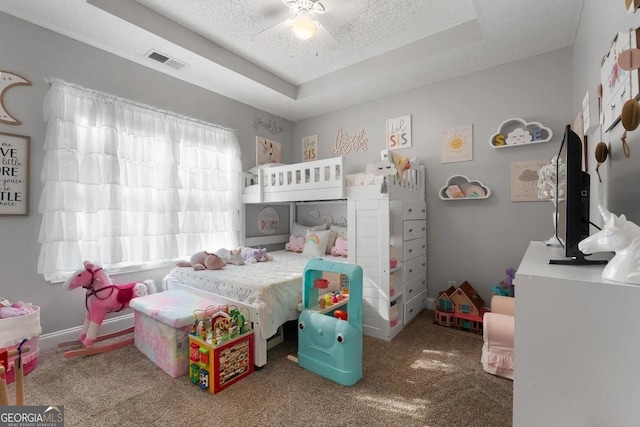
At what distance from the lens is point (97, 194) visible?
259 cm

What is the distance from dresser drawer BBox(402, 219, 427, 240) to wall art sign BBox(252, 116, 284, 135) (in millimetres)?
2550

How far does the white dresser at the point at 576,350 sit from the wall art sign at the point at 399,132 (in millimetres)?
2923

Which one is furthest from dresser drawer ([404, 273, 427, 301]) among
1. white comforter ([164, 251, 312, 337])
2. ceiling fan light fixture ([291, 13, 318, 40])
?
ceiling fan light fixture ([291, 13, 318, 40])

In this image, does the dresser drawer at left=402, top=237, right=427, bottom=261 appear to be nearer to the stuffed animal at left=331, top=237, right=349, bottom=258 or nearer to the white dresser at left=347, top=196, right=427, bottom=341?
the white dresser at left=347, top=196, right=427, bottom=341

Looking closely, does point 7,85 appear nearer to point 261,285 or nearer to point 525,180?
point 261,285

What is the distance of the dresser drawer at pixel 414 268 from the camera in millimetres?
2867

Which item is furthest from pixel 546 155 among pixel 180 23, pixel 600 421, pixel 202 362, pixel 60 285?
pixel 60 285

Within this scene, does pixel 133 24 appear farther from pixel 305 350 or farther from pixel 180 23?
pixel 305 350

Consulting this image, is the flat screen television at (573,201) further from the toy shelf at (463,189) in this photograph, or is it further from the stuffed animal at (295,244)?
the stuffed animal at (295,244)

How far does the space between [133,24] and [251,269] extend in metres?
2.33

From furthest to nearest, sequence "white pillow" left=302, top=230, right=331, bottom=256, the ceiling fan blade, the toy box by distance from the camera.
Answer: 1. "white pillow" left=302, top=230, right=331, bottom=256
2. the ceiling fan blade
3. the toy box

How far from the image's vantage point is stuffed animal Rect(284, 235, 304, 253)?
3942 millimetres

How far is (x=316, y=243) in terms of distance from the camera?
365cm

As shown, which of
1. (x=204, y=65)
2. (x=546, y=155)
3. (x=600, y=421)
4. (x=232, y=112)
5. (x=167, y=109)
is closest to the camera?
(x=600, y=421)
